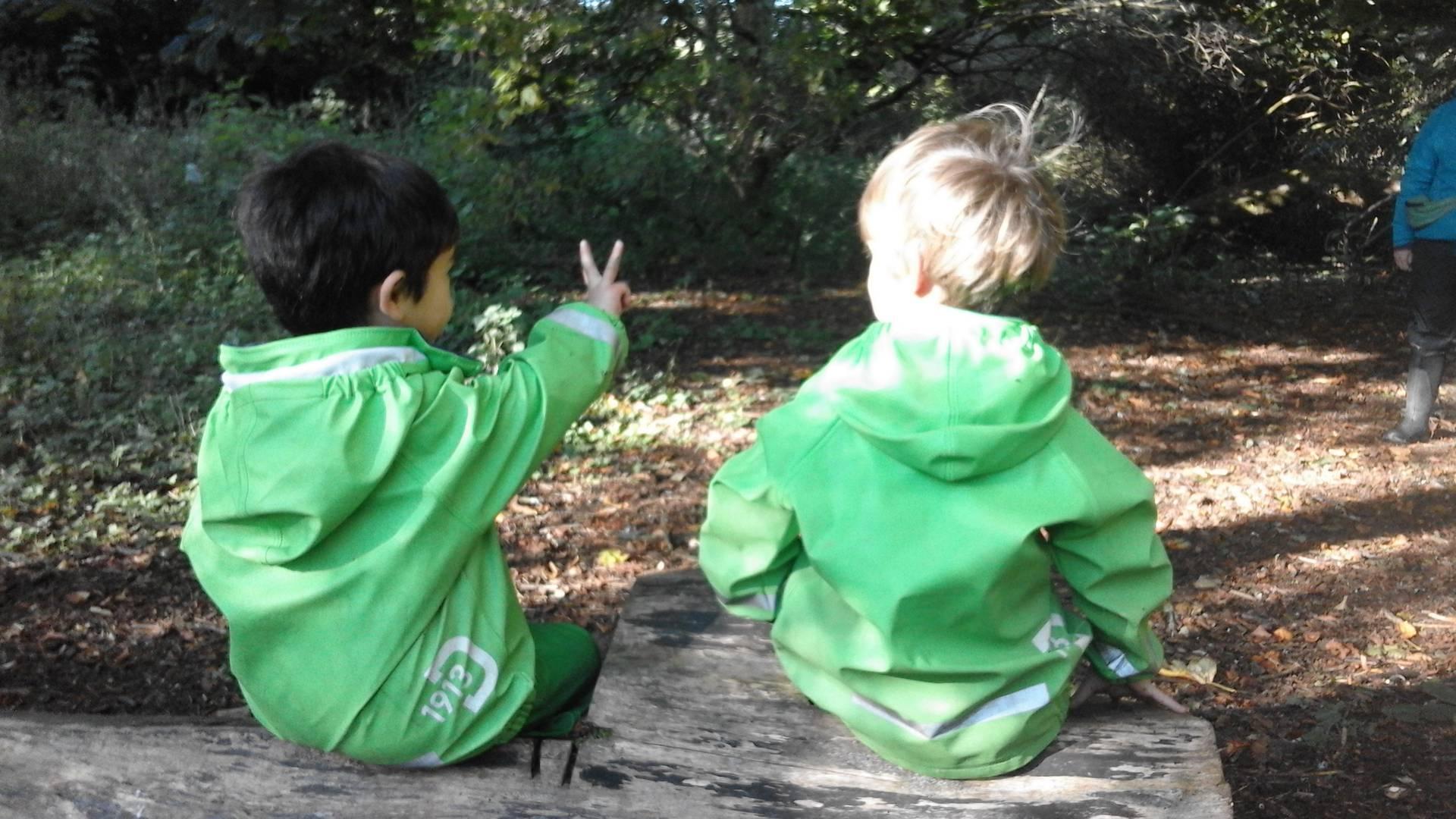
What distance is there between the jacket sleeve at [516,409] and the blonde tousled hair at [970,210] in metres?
0.52

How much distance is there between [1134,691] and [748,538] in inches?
32.8

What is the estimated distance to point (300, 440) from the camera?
1926 millimetres

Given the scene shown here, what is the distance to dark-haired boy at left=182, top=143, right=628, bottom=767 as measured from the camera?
6.41 feet

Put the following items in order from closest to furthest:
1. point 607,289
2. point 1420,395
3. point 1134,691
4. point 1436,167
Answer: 1. point 607,289
2. point 1134,691
3. point 1436,167
4. point 1420,395

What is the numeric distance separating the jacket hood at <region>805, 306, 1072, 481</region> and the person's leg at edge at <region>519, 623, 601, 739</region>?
97cm

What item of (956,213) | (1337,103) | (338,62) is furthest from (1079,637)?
(338,62)

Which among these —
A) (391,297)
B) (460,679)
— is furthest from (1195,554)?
(391,297)

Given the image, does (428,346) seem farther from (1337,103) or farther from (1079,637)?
(1337,103)

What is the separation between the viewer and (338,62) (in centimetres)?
1357

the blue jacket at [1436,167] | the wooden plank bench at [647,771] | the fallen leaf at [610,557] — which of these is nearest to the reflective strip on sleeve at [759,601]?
the wooden plank bench at [647,771]

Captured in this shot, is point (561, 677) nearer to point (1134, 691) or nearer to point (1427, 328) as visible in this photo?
point (1134, 691)

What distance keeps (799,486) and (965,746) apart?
51 cm

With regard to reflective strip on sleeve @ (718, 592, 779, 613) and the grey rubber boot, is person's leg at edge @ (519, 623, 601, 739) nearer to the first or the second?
reflective strip on sleeve @ (718, 592, 779, 613)

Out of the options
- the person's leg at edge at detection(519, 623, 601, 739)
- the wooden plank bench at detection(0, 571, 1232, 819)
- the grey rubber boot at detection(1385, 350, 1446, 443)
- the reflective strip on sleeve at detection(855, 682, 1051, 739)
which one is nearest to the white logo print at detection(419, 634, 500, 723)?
the wooden plank bench at detection(0, 571, 1232, 819)
